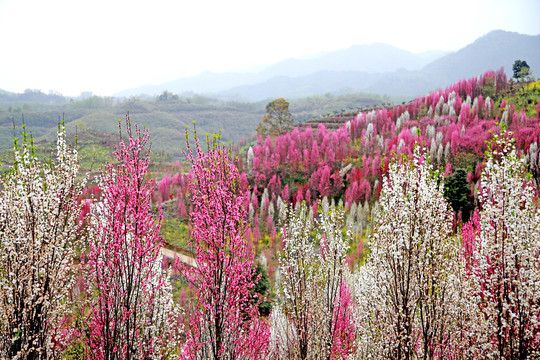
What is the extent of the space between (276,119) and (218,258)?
58610 mm

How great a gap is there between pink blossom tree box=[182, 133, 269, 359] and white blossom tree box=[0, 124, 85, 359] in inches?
95.9

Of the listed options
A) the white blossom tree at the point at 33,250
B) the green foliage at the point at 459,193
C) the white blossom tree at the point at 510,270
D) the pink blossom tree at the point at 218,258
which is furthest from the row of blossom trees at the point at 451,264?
the green foliage at the point at 459,193

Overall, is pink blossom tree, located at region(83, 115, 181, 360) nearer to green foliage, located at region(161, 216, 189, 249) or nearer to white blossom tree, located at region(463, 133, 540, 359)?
white blossom tree, located at region(463, 133, 540, 359)

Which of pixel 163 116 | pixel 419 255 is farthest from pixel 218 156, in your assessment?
pixel 163 116

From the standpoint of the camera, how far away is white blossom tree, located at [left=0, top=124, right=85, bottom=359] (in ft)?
18.2

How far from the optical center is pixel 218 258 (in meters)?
5.66

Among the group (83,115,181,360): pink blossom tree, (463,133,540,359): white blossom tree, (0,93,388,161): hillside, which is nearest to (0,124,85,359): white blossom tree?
(83,115,181,360): pink blossom tree

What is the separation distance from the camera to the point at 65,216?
6074mm

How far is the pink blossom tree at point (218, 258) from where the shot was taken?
561 centimetres

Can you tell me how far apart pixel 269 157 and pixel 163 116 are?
113578 mm

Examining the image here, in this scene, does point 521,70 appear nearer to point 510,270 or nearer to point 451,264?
point 451,264

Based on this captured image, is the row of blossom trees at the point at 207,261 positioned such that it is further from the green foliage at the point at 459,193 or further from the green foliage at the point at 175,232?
the green foliage at the point at 175,232

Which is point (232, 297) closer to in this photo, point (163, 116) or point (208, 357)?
point (208, 357)

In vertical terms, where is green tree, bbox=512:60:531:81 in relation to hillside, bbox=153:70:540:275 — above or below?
above
